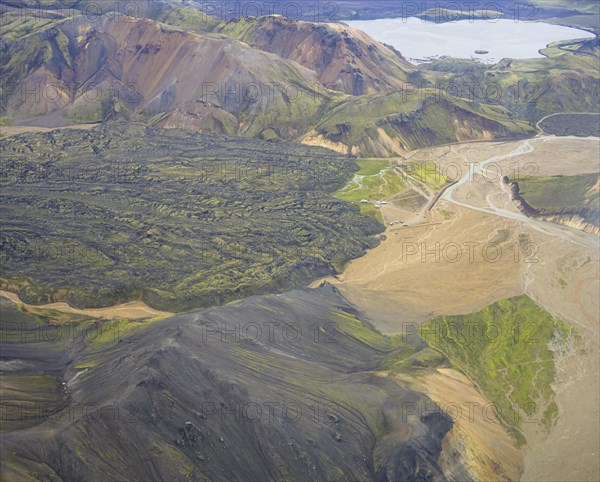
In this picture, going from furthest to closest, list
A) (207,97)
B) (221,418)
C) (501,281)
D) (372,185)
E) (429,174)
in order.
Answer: (207,97), (429,174), (372,185), (501,281), (221,418)

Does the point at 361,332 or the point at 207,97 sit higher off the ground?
the point at 207,97

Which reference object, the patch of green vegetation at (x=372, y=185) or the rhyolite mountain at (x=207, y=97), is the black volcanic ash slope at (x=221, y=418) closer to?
the patch of green vegetation at (x=372, y=185)

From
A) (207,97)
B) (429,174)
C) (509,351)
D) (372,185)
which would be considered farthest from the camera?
(207,97)

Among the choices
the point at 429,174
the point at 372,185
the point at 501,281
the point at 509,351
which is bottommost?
the point at 509,351

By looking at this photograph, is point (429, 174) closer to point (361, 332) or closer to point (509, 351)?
point (509, 351)

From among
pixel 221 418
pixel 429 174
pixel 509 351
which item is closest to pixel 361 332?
pixel 509 351

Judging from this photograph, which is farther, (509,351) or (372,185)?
(372,185)

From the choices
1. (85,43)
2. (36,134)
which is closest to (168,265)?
(36,134)
